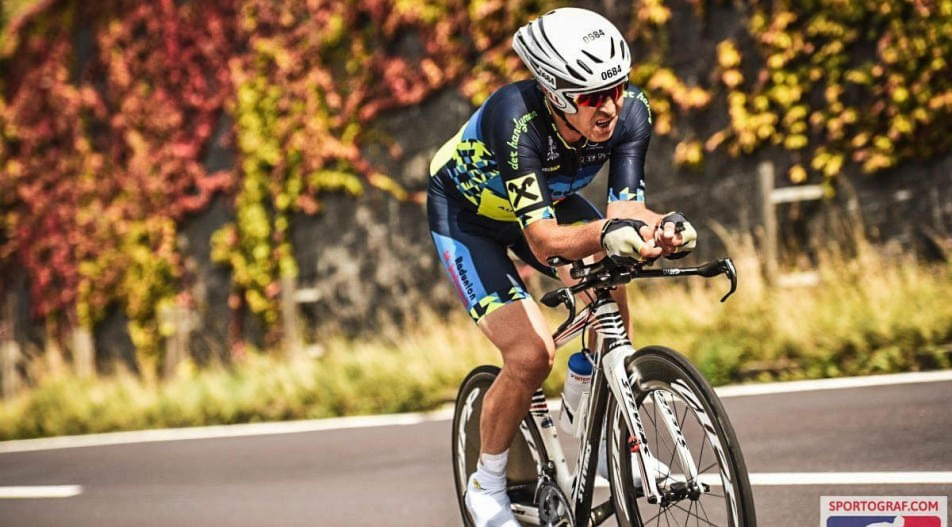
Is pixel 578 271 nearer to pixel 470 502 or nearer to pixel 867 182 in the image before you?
pixel 470 502

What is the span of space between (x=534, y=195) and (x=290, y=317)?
32.9 feet

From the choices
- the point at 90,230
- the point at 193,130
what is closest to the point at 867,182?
the point at 193,130

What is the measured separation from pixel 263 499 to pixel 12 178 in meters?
13.5

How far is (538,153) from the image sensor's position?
15.0ft

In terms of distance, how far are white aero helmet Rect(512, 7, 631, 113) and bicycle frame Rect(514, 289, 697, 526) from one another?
2.39 ft

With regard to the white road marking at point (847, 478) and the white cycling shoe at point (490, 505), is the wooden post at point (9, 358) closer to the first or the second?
the white road marking at point (847, 478)

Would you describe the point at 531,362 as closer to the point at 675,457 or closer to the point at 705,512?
the point at 675,457

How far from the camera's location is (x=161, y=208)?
55.6 feet

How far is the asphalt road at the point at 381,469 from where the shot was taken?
241 inches

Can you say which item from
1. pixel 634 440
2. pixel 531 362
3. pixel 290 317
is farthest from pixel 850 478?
pixel 290 317

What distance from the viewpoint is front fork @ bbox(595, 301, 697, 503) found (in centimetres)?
398

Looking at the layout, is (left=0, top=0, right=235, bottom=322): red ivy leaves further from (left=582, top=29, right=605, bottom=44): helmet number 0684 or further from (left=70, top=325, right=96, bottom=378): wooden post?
(left=582, top=29, right=605, bottom=44): helmet number 0684

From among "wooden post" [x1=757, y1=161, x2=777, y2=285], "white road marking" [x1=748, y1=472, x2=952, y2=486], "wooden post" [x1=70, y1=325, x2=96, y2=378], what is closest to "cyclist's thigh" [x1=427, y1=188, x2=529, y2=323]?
"white road marking" [x1=748, y1=472, x2=952, y2=486]

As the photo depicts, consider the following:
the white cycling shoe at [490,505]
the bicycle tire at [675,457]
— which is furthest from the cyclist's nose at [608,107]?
the white cycling shoe at [490,505]
